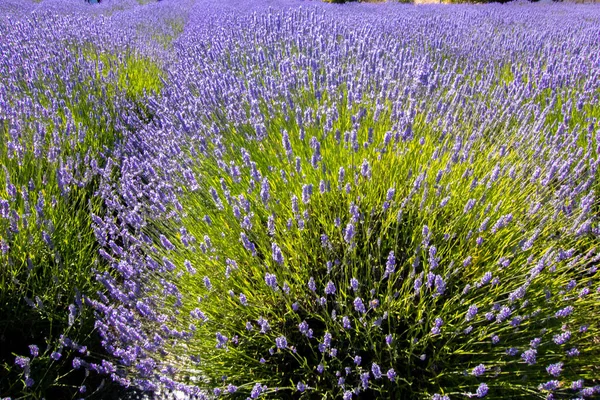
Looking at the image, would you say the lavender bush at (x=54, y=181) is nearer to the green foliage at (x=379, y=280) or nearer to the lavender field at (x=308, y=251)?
the lavender field at (x=308, y=251)

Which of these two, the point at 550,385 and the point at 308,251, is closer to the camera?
the point at 550,385

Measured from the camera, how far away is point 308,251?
65.4 inches

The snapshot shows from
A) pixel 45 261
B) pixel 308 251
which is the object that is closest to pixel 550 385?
pixel 308 251

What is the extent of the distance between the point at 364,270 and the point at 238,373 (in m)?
0.61

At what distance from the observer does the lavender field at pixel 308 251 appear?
1.47 m

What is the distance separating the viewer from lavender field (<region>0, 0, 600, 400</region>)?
4.82 feet

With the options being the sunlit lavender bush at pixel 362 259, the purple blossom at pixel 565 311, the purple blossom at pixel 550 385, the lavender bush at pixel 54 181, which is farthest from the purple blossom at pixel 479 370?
the lavender bush at pixel 54 181

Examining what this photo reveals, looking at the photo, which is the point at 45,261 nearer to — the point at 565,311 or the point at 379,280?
the point at 379,280

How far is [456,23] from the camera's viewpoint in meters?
5.56

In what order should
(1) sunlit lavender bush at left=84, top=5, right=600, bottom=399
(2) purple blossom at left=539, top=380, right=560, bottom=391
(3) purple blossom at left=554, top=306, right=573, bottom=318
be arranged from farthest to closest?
1. (1) sunlit lavender bush at left=84, top=5, right=600, bottom=399
2. (3) purple blossom at left=554, top=306, right=573, bottom=318
3. (2) purple blossom at left=539, top=380, right=560, bottom=391

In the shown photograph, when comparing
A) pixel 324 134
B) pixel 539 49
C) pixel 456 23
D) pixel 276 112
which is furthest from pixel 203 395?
pixel 456 23

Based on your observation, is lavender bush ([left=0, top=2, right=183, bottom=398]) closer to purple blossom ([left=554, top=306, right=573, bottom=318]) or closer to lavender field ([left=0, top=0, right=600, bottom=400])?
lavender field ([left=0, top=0, right=600, bottom=400])

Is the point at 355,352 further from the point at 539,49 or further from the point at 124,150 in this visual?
the point at 539,49

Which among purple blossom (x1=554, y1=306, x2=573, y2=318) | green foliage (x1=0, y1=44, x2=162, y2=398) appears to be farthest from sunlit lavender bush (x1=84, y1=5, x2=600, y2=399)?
green foliage (x1=0, y1=44, x2=162, y2=398)
